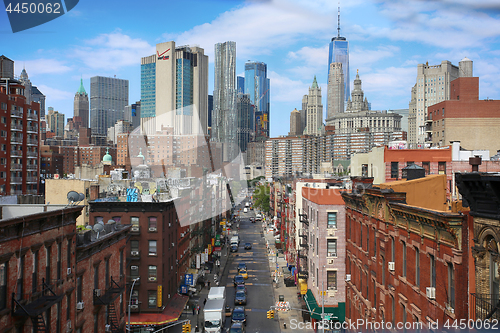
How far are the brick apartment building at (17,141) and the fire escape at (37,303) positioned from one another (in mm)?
57164

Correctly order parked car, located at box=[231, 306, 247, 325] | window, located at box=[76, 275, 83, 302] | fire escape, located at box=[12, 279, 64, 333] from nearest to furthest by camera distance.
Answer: fire escape, located at box=[12, 279, 64, 333] → window, located at box=[76, 275, 83, 302] → parked car, located at box=[231, 306, 247, 325]

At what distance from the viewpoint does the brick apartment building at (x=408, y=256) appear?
47.6ft

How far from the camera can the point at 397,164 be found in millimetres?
35188

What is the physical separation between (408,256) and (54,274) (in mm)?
15792

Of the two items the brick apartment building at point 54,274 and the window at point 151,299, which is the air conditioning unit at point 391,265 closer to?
the brick apartment building at point 54,274

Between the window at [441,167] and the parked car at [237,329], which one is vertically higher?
the window at [441,167]

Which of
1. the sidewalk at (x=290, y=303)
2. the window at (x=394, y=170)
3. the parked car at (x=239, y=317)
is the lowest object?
the sidewalk at (x=290, y=303)

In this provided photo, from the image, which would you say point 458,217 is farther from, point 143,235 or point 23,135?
point 23,135

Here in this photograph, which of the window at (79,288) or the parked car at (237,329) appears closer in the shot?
the window at (79,288)

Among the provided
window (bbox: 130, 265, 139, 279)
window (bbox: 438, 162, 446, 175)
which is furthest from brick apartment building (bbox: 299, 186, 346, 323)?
window (bbox: 130, 265, 139, 279)

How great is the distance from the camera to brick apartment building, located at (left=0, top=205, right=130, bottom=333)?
15.7 meters

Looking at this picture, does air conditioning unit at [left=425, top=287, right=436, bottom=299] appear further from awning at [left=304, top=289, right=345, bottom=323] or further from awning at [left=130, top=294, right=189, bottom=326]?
awning at [left=130, top=294, right=189, bottom=326]

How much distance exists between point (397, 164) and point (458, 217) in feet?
72.1

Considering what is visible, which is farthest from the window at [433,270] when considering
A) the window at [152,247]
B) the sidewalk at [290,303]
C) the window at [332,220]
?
the window at [152,247]
